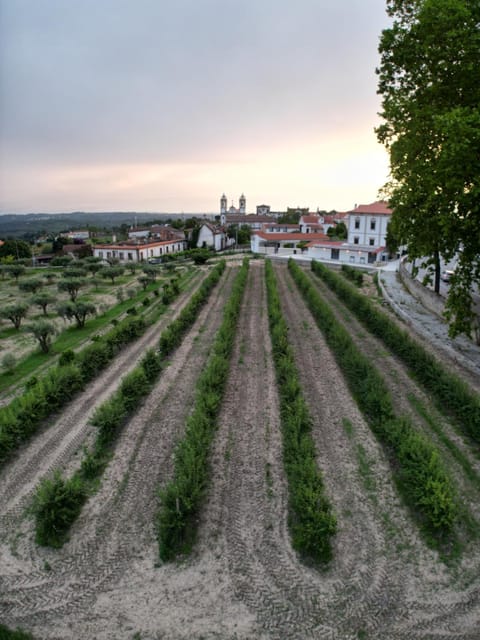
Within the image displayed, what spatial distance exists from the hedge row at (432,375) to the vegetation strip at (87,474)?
474 inches

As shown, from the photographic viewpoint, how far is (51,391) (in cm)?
1507

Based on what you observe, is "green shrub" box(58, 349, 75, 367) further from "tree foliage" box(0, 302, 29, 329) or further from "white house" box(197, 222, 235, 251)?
"white house" box(197, 222, 235, 251)

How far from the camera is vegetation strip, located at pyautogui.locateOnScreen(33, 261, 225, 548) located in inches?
368

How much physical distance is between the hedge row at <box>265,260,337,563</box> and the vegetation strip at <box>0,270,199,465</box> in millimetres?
8888

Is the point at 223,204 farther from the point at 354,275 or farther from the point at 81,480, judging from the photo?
the point at 81,480

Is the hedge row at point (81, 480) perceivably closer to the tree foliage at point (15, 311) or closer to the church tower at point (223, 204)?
the tree foliage at point (15, 311)

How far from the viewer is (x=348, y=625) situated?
23.6ft

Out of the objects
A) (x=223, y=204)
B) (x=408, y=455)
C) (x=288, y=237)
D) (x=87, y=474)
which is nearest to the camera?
(x=408, y=455)

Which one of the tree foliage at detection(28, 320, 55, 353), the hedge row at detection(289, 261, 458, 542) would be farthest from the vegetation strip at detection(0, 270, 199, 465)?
the hedge row at detection(289, 261, 458, 542)

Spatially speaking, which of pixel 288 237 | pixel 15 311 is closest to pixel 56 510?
pixel 15 311

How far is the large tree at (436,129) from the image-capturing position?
1403 centimetres

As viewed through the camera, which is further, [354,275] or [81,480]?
[354,275]

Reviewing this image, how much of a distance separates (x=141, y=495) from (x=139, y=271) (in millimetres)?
49355

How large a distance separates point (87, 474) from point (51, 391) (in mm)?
5054
